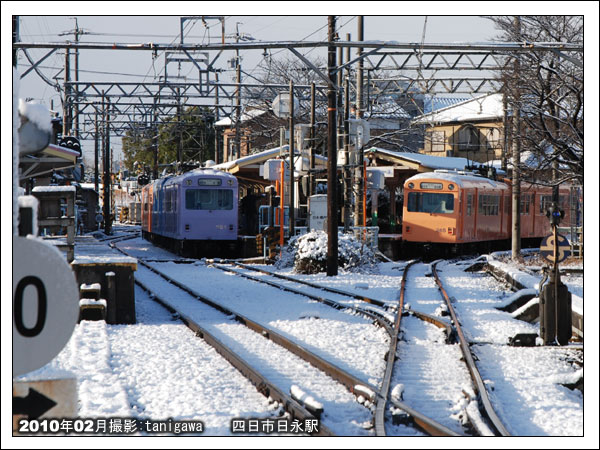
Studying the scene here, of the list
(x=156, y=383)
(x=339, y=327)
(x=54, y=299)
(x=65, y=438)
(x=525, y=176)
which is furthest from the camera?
(x=525, y=176)

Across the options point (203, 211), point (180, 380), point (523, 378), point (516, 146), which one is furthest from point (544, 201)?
point (180, 380)

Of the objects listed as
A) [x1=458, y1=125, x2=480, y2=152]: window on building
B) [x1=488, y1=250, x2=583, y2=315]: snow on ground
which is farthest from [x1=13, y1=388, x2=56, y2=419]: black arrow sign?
[x1=458, y1=125, x2=480, y2=152]: window on building

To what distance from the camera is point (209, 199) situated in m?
27.1

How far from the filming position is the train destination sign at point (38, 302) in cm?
374

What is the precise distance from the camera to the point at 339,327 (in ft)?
35.9

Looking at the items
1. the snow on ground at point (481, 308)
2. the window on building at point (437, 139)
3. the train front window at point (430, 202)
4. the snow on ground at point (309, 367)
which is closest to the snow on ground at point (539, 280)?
the snow on ground at point (481, 308)

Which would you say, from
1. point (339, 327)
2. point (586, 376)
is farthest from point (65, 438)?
point (339, 327)

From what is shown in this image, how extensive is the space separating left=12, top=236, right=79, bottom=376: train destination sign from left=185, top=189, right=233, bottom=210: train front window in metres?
23.1

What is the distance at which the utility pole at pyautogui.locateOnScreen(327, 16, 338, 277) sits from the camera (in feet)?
55.2

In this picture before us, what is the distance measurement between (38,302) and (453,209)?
22338mm

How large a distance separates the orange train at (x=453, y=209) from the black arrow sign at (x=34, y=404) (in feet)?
71.6

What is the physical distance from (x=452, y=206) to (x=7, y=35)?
2118 cm

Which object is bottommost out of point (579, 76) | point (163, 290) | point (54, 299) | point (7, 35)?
point (163, 290)

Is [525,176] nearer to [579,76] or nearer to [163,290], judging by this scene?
[579,76]
